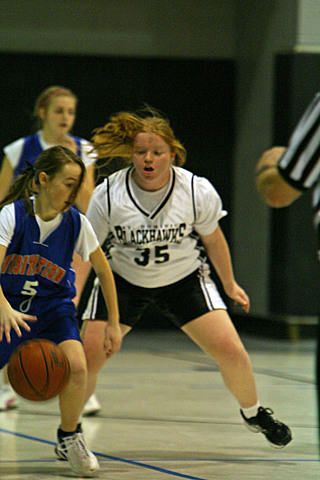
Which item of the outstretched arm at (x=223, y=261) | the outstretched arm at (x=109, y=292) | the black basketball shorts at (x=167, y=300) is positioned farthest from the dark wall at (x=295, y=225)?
the outstretched arm at (x=109, y=292)

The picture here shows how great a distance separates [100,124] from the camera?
33.8 ft

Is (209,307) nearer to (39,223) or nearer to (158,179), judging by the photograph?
(158,179)

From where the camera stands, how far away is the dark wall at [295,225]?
30.9 feet

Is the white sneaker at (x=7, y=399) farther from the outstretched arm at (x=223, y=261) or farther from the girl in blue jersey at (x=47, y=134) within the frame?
the outstretched arm at (x=223, y=261)

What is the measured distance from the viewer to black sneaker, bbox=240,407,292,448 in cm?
437

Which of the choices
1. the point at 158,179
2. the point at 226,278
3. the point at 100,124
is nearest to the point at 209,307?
the point at 226,278

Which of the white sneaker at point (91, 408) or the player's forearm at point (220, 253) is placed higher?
the player's forearm at point (220, 253)

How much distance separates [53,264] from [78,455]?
0.86 m

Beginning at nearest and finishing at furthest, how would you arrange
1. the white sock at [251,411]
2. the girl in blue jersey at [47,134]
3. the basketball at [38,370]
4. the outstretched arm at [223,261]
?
the basketball at [38,370] < the white sock at [251,411] < the outstretched arm at [223,261] < the girl in blue jersey at [47,134]

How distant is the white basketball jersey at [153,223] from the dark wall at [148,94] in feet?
18.7

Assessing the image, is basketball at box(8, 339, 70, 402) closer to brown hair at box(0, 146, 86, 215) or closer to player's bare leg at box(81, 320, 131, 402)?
player's bare leg at box(81, 320, 131, 402)

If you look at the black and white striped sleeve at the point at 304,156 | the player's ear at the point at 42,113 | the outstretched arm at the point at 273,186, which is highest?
the black and white striped sleeve at the point at 304,156

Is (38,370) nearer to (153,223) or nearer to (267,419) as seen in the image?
(153,223)

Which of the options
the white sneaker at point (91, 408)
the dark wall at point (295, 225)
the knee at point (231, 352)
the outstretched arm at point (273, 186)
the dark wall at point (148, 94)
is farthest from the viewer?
the dark wall at point (148, 94)
